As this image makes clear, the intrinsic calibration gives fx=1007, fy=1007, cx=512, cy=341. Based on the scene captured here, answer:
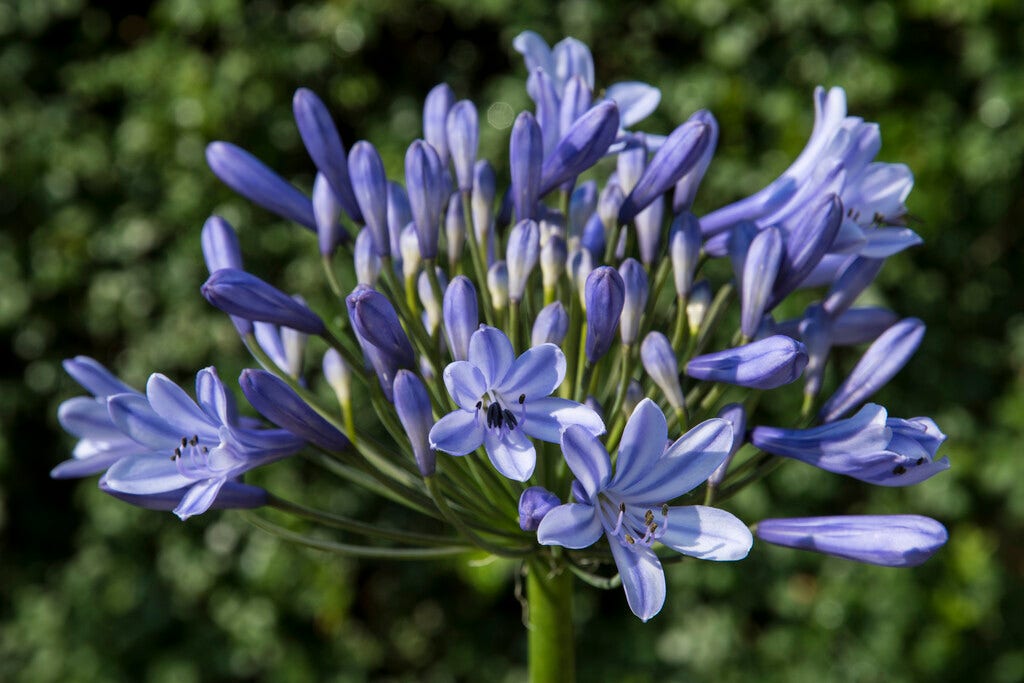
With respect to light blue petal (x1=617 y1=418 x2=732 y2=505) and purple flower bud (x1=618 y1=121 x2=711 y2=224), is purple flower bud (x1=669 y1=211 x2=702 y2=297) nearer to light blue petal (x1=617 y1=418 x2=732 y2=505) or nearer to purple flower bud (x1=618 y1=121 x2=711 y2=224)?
purple flower bud (x1=618 y1=121 x2=711 y2=224)

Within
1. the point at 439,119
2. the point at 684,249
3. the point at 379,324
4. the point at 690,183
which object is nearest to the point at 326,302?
the point at 439,119

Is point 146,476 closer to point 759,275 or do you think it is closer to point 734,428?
point 734,428

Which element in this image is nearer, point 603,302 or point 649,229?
point 603,302

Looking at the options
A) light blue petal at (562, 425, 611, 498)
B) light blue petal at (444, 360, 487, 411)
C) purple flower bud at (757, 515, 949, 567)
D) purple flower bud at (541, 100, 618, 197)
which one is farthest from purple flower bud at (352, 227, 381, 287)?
purple flower bud at (757, 515, 949, 567)

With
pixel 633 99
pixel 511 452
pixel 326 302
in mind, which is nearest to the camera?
pixel 511 452

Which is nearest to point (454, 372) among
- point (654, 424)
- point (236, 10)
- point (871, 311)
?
point (654, 424)

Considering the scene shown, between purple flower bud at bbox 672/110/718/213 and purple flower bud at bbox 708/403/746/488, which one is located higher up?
purple flower bud at bbox 672/110/718/213

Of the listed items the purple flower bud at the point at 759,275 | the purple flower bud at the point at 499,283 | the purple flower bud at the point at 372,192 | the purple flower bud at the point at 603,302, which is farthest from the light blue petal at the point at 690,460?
the purple flower bud at the point at 372,192
